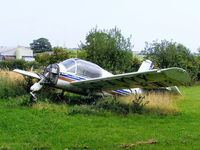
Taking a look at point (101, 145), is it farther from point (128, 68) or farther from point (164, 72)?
point (128, 68)

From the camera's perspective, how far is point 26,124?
6594 mm

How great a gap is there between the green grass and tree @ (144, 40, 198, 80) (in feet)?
54.2


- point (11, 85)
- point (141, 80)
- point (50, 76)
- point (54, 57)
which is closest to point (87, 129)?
point (141, 80)

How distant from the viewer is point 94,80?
937cm

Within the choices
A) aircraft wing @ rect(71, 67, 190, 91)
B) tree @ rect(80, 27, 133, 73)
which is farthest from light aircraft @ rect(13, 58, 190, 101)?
tree @ rect(80, 27, 133, 73)

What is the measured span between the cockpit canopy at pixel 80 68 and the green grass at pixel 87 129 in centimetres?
207

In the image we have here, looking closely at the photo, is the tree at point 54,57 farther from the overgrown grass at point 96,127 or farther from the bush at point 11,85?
the overgrown grass at point 96,127

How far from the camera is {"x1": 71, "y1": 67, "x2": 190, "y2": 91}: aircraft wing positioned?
7.55 meters

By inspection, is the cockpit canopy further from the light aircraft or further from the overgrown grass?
the overgrown grass

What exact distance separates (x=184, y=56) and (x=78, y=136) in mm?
22844

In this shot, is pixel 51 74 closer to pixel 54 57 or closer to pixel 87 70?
pixel 87 70

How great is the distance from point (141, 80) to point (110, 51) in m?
9.93

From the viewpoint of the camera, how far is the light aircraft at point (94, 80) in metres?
8.27

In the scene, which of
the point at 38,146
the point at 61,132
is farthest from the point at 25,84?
the point at 38,146
